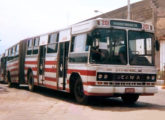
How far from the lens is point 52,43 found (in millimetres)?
15844

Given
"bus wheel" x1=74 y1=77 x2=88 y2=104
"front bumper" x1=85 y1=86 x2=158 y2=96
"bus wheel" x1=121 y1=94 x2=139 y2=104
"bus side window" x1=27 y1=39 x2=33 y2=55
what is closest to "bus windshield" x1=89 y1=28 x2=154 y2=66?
"front bumper" x1=85 y1=86 x2=158 y2=96

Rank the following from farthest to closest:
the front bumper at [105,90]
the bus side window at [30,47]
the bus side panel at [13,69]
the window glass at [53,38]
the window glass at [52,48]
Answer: the bus side panel at [13,69], the bus side window at [30,47], the window glass at [53,38], the window glass at [52,48], the front bumper at [105,90]

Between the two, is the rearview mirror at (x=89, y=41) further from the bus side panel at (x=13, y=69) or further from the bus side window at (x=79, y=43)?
the bus side panel at (x=13, y=69)

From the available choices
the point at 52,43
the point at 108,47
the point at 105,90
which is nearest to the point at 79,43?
the point at 108,47

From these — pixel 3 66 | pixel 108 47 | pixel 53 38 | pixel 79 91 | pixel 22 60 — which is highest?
pixel 53 38

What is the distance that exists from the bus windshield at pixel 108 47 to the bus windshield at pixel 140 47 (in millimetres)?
259

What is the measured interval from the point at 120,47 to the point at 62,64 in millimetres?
3161

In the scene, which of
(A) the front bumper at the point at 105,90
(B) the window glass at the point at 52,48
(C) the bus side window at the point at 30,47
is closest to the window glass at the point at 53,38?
(B) the window glass at the point at 52,48

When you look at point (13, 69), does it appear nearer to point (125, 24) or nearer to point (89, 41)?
point (89, 41)

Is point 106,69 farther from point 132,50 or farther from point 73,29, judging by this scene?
point 73,29

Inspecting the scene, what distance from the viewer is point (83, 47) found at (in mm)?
12289

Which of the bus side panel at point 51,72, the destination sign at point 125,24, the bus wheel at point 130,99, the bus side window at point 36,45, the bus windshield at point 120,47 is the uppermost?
the destination sign at point 125,24

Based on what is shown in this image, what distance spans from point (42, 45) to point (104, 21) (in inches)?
241

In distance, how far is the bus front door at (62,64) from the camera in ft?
45.9
